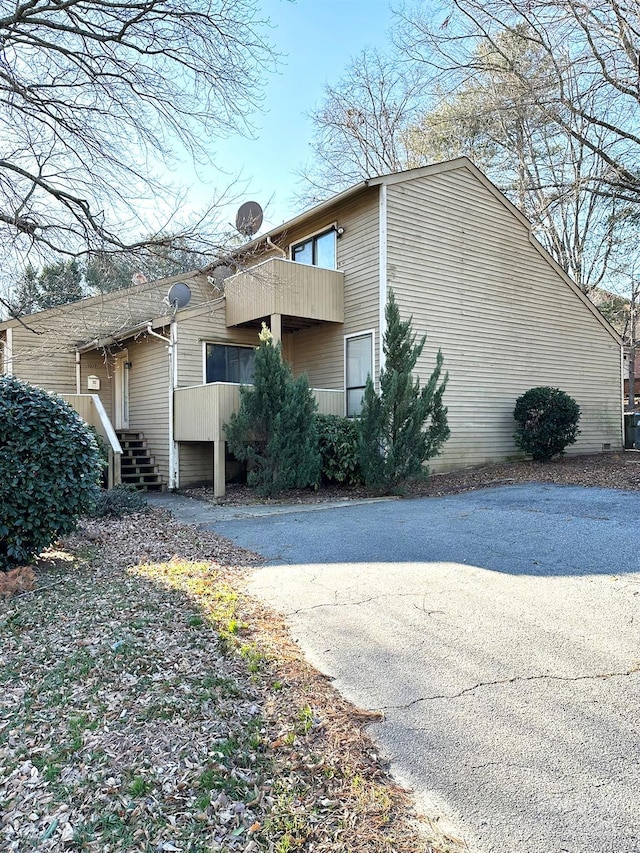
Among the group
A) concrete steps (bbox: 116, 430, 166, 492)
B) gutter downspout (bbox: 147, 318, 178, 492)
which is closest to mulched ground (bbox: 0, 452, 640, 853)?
gutter downspout (bbox: 147, 318, 178, 492)

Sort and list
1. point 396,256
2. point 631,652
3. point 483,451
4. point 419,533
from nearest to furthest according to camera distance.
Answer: point 631,652 → point 419,533 → point 396,256 → point 483,451

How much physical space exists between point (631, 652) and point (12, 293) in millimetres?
8609

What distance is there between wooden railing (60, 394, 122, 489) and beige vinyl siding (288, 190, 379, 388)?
4.85 metres

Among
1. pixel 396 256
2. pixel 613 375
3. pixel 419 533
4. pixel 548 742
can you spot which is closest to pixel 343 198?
pixel 396 256

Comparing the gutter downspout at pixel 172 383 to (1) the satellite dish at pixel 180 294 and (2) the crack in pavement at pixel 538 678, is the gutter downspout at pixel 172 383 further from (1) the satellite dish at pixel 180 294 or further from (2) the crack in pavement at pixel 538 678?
(2) the crack in pavement at pixel 538 678

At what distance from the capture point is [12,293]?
7.91m

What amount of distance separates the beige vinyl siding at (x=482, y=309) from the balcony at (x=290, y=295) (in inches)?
57.3

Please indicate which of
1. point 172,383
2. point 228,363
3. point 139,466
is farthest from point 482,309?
point 139,466

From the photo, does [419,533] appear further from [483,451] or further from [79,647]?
[483,451]

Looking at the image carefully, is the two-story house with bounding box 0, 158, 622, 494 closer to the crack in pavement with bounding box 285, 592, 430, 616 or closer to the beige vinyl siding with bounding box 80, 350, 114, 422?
the beige vinyl siding with bounding box 80, 350, 114, 422

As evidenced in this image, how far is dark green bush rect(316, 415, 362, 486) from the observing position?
10.6 m

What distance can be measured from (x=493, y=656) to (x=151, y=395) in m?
11.6

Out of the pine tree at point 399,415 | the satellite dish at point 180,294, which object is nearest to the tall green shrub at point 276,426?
the pine tree at point 399,415

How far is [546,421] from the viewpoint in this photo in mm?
12648
